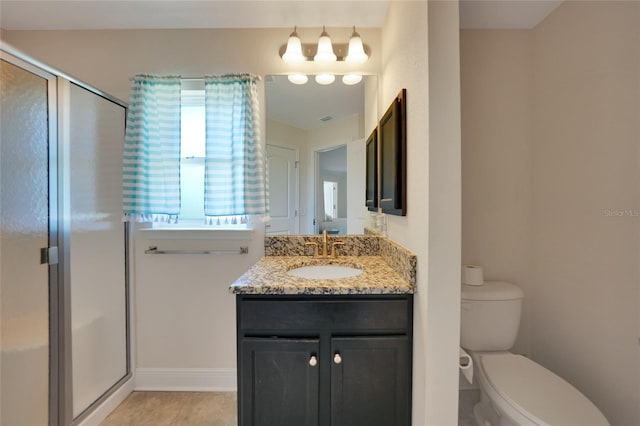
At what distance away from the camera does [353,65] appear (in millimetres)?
1656

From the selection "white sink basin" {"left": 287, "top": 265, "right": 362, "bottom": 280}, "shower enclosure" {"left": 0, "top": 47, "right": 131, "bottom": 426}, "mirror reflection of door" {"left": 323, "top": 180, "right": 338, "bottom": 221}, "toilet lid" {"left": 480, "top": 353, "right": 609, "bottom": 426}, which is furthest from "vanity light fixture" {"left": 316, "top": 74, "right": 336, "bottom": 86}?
"toilet lid" {"left": 480, "top": 353, "right": 609, "bottom": 426}

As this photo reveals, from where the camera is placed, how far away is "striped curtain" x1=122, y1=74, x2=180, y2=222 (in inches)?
61.4

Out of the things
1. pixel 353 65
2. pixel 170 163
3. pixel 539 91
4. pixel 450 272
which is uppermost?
pixel 353 65

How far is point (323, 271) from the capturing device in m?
1.47

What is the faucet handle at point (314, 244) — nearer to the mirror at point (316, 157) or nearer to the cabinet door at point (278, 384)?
the mirror at point (316, 157)

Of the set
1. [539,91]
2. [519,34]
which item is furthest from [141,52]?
[539,91]

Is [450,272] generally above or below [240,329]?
above

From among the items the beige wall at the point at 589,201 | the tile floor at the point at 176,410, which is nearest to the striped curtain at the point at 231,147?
the tile floor at the point at 176,410

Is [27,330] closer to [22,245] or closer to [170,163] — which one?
[22,245]

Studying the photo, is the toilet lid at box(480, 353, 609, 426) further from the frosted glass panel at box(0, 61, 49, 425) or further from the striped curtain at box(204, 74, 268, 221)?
the frosted glass panel at box(0, 61, 49, 425)

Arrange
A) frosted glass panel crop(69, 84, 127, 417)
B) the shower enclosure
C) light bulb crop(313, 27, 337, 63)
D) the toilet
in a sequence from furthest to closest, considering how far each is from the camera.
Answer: light bulb crop(313, 27, 337, 63), frosted glass panel crop(69, 84, 127, 417), the shower enclosure, the toilet

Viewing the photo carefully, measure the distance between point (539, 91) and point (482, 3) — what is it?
0.60 m

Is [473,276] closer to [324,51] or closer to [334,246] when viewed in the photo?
→ [334,246]

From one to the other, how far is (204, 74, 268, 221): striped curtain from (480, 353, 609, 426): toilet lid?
1.51m
